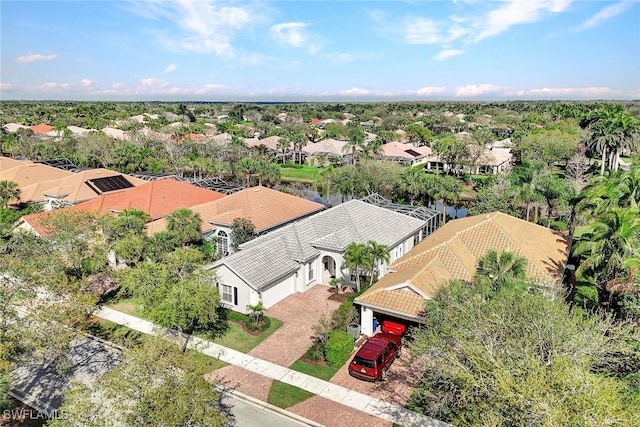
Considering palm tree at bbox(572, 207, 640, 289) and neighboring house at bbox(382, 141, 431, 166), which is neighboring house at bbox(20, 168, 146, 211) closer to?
palm tree at bbox(572, 207, 640, 289)

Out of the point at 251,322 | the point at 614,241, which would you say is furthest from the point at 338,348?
the point at 614,241

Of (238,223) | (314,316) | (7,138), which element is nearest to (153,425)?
(314,316)

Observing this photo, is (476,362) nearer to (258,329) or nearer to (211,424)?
(211,424)

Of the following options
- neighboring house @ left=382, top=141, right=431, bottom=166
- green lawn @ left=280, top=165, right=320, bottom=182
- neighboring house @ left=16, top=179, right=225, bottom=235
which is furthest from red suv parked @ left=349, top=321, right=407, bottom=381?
neighboring house @ left=382, top=141, right=431, bottom=166

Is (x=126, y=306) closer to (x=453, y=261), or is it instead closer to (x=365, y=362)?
(x=365, y=362)

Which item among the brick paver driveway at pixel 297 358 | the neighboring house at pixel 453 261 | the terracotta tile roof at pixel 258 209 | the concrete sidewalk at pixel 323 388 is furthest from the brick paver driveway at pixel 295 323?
the terracotta tile roof at pixel 258 209

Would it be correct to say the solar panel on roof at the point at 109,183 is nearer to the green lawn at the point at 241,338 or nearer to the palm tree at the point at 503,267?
the green lawn at the point at 241,338
